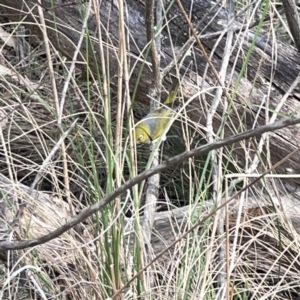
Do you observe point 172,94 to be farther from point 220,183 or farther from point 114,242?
point 114,242

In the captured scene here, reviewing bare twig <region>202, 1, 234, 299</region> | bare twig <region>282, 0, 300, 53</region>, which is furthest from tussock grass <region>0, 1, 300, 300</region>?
bare twig <region>282, 0, 300, 53</region>

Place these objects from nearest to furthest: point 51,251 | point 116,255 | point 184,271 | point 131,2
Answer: point 116,255
point 184,271
point 51,251
point 131,2

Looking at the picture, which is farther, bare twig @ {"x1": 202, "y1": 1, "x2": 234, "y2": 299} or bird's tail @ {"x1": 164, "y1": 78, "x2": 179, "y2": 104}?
bird's tail @ {"x1": 164, "y1": 78, "x2": 179, "y2": 104}

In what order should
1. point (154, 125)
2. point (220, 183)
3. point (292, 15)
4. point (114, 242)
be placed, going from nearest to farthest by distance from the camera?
point (292, 15) → point (114, 242) → point (220, 183) → point (154, 125)

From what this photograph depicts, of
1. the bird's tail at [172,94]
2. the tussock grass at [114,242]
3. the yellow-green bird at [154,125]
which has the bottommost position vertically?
the tussock grass at [114,242]

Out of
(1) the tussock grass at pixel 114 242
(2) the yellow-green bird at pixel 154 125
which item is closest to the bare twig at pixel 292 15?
(1) the tussock grass at pixel 114 242

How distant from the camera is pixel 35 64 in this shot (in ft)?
6.95

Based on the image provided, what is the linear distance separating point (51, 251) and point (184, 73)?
21.5 inches

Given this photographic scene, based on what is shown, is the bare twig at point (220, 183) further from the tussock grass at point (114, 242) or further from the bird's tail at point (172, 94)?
the bird's tail at point (172, 94)

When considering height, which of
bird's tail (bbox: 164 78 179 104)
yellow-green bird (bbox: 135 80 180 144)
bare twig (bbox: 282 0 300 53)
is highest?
bare twig (bbox: 282 0 300 53)

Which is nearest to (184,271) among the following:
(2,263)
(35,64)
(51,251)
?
(51,251)

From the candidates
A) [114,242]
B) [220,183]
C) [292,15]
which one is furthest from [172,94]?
[292,15]

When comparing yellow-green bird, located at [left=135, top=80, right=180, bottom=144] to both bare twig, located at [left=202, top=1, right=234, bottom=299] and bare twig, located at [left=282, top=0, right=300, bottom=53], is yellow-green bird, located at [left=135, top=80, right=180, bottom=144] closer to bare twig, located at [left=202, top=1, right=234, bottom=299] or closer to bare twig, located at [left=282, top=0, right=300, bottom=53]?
bare twig, located at [left=202, top=1, right=234, bottom=299]

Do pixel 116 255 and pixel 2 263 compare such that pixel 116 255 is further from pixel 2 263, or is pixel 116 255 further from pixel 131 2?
pixel 131 2
